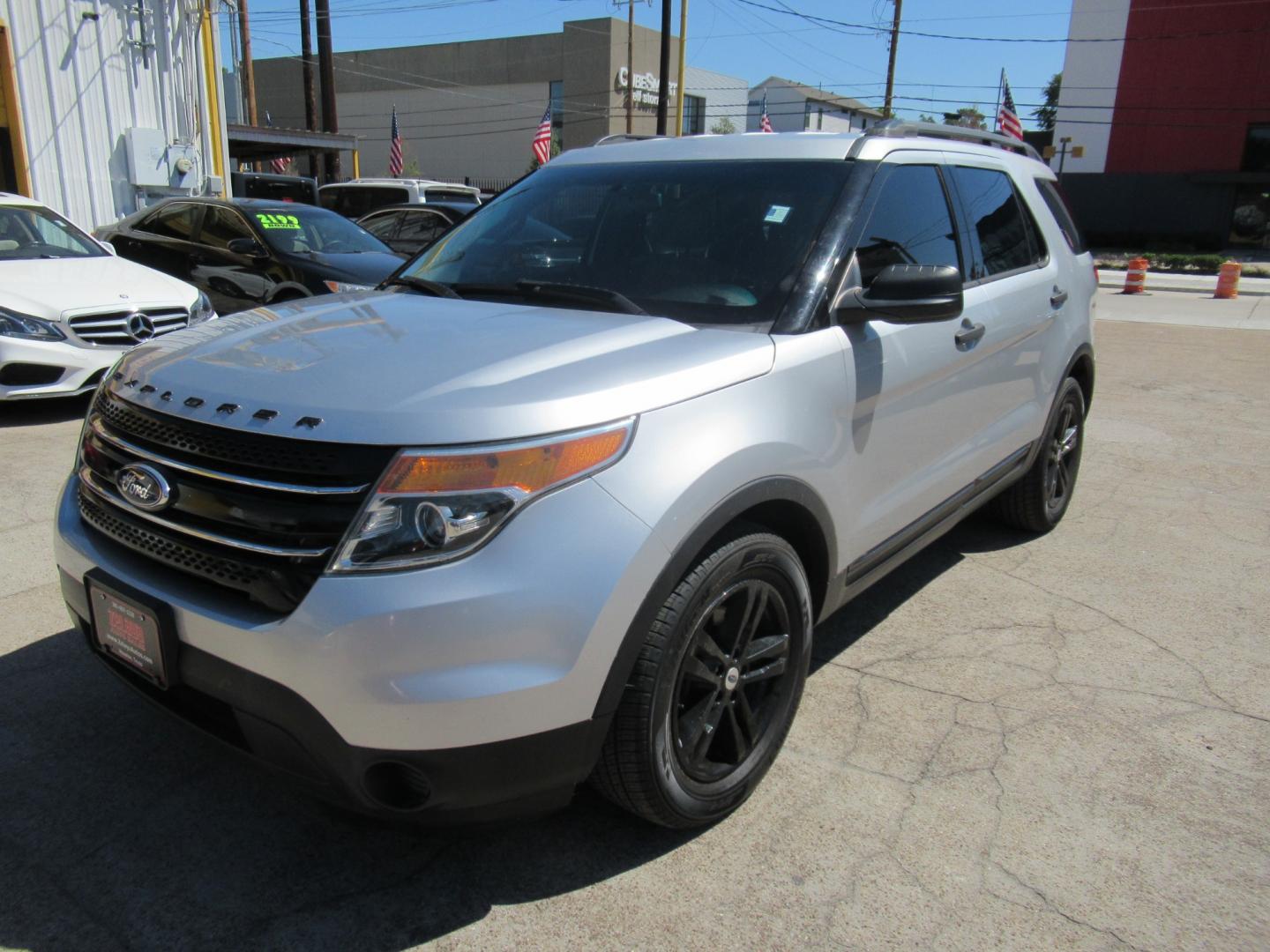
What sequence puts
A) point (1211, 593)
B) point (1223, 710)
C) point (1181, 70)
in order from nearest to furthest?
point (1223, 710), point (1211, 593), point (1181, 70)

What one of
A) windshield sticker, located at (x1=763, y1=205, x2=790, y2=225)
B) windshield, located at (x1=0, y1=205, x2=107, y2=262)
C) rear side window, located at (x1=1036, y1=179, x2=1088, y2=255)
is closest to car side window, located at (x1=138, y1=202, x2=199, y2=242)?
windshield, located at (x1=0, y1=205, x2=107, y2=262)

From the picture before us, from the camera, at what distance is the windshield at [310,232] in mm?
9227

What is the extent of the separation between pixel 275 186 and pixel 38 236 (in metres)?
13.7

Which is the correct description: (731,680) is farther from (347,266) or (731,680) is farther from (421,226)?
(421,226)

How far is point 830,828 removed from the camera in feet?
8.61

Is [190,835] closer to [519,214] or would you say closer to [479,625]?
[479,625]

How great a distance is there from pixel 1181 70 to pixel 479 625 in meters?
45.4

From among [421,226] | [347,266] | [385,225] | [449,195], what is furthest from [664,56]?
[347,266]

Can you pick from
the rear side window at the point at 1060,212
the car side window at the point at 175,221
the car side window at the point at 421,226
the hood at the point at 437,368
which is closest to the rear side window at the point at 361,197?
the car side window at the point at 421,226

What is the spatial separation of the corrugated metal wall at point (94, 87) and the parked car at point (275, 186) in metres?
5.26

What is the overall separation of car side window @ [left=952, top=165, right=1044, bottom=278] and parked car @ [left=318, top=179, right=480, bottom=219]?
15646 millimetres

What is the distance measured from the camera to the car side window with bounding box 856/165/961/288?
3.09 metres

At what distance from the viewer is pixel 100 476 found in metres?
2.53

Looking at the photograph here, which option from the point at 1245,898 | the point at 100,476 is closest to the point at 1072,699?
the point at 1245,898
